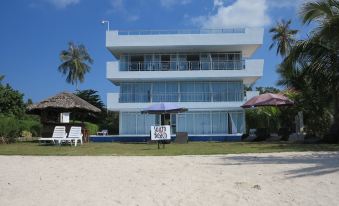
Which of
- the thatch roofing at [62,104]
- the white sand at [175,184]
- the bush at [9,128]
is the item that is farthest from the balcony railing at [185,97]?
the white sand at [175,184]

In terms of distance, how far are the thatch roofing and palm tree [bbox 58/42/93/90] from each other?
130 ft

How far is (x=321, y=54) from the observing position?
2158 centimetres

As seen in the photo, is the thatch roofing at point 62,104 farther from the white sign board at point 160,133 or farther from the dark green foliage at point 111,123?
the dark green foliage at point 111,123

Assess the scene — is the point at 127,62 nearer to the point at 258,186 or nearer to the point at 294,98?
the point at 294,98

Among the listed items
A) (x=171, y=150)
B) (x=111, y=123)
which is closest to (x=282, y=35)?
Result: (x=111, y=123)

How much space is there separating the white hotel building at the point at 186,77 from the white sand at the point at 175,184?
2374 centimetres

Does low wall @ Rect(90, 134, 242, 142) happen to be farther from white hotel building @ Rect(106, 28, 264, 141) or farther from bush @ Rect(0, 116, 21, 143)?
bush @ Rect(0, 116, 21, 143)

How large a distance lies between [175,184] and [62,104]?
19.9 metres

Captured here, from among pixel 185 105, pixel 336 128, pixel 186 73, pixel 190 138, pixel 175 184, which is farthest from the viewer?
pixel 186 73

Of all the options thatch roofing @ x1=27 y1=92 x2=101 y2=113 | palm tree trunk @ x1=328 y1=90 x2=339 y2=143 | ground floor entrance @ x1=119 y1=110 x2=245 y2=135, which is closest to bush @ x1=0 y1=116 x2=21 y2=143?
thatch roofing @ x1=27 y1=92 x2=101 y2=113

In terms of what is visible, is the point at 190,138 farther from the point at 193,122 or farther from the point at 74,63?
the point at 74,63

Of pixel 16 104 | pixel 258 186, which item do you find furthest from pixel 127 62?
pixel 258 186

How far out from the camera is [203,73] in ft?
120

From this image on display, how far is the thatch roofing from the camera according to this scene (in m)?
28.0
